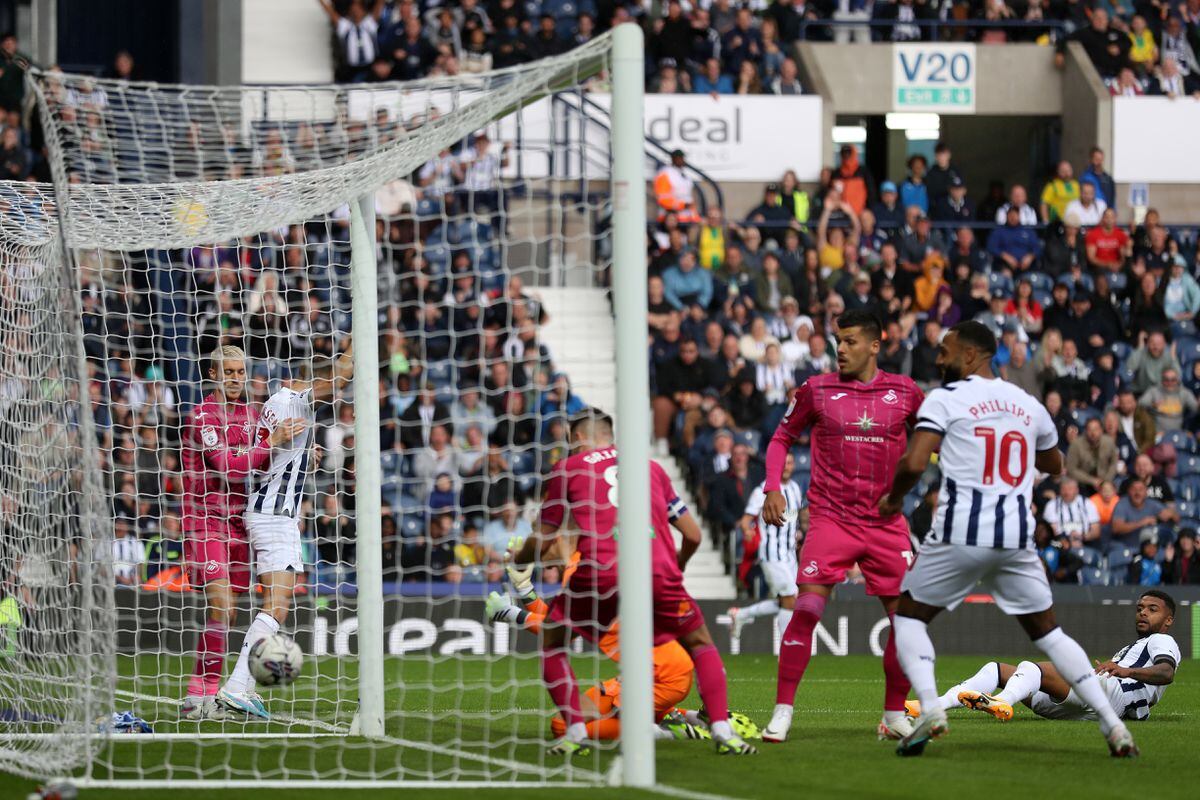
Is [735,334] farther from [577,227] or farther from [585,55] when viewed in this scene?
[585,55]

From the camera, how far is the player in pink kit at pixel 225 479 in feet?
32.4

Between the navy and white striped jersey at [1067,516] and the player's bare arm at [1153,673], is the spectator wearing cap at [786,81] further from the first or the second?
the player's bare arm at [1153,673]

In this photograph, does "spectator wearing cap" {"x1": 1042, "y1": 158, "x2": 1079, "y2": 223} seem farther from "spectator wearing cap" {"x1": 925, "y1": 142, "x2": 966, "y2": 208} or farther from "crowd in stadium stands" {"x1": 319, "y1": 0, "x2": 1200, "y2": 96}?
"crowd in stadium stands" {"x1": 319, "y1": 0, "x2": 1200, "y2": 96}

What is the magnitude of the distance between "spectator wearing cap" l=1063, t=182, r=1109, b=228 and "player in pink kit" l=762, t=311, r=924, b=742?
14.3 metres

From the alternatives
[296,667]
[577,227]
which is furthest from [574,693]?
[577,227]

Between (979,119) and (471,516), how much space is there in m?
13.6

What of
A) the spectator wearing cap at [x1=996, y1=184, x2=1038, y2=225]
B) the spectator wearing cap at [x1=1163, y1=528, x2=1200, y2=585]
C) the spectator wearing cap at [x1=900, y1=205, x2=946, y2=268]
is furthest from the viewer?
the spectator wearing cap at [x1=996, y1=184, x2=1038, y2=225]

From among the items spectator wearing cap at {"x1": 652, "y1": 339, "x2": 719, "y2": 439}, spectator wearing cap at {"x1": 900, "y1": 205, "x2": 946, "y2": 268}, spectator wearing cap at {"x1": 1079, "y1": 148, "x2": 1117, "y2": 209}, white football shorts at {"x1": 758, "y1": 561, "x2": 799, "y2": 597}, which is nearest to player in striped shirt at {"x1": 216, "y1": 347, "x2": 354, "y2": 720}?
white football shorts at {"x1": 758, "y1": 561, "x2": 799, "y2": 597}

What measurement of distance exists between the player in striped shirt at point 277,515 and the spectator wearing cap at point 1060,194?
14.8m

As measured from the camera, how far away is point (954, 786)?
7082 millimetres

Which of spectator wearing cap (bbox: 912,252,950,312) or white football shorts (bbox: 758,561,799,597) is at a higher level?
spectator wearing cap (bbox: 912,252,950,312)

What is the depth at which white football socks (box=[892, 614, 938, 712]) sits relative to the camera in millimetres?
7965

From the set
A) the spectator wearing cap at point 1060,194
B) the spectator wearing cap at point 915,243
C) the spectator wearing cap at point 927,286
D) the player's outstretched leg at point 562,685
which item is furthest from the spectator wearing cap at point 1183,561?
the player's outstretched leg at point 562,685

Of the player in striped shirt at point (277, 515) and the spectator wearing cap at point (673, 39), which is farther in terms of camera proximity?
the spectator wearing cap at point (673, 39)
